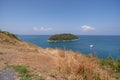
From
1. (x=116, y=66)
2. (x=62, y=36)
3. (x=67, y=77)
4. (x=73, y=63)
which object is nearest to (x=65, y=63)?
(x=73, y=63)

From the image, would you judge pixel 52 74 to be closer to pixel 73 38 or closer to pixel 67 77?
pixel 67 77

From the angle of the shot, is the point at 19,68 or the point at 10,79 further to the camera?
the point at 19,68

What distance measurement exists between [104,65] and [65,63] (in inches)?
193

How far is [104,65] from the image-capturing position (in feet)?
35.6

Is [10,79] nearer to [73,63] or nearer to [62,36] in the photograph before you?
[73,63]

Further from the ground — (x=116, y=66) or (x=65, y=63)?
(x=65, y=63)

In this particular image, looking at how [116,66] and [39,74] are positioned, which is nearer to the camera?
[39,74]

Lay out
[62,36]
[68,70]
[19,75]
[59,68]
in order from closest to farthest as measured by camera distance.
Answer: [19,75] → [68,70] → [59,68] → [62,36]

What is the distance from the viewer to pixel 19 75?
585 centimetres

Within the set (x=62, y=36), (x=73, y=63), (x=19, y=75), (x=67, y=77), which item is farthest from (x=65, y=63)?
(x=62, y=36)

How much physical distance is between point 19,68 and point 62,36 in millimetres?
126730

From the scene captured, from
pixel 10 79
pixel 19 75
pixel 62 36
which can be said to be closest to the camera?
pixel 10 79

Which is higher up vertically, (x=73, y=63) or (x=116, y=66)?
(x=73, y=63)

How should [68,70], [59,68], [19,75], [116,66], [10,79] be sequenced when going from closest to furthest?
[10,79], [19,75], [68,70], [59,68], [116,66]
